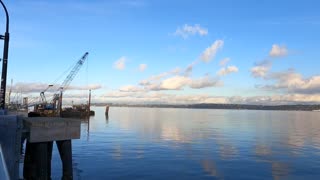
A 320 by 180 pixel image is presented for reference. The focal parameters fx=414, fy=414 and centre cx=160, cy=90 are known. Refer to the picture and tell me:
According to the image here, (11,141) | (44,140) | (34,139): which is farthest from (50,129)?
(11,141)

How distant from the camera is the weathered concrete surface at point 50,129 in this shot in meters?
20.5

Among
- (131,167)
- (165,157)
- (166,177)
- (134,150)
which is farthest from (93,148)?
(166,177)

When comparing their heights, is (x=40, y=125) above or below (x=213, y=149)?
above

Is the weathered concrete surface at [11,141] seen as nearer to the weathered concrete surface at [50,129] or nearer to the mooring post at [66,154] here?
the weathered concrete surface at [50,129]

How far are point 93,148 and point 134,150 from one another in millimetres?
5690

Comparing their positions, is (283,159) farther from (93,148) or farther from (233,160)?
(93,148)

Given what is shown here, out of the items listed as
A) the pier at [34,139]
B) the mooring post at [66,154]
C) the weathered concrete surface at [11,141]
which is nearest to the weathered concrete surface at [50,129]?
the pier at [34,139]

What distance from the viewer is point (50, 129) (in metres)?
21.5

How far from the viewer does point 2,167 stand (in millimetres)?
10242

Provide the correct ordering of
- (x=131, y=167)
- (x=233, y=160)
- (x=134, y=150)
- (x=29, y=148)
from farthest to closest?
(x=134, y=150), (x=233, y=160), (x=131, y=167), (x=29, y=148)

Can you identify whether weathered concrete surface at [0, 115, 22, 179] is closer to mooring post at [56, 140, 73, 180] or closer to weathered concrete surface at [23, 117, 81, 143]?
weathered concrete surface at [23, 117, 81, 143]

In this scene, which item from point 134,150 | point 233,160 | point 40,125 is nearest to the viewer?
point 40,125

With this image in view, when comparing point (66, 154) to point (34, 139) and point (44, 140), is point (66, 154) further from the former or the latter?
point (34, 139)

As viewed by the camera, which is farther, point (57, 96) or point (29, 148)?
point (57, 96)
